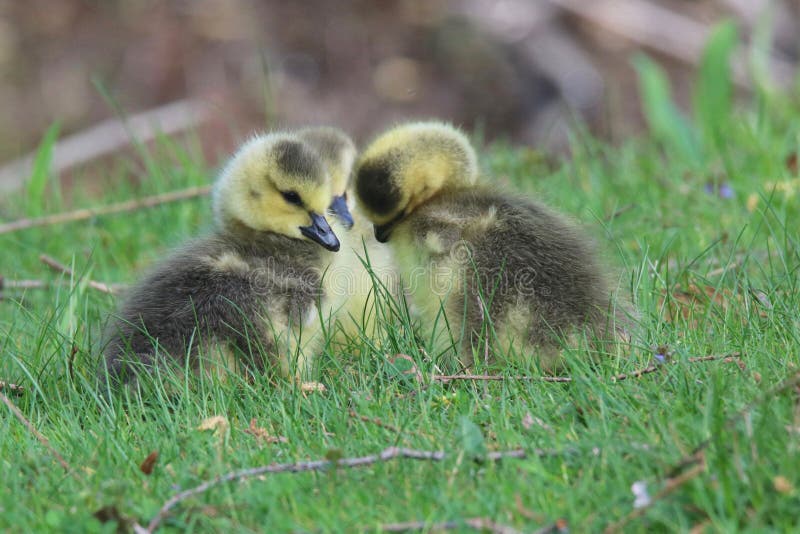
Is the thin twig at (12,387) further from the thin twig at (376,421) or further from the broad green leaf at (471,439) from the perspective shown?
the broad green leaf at (471,439)

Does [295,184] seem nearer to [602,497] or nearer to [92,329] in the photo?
[92,329]

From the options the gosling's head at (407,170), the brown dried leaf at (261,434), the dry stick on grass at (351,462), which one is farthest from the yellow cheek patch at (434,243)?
the dry stick on grass at (351,462)

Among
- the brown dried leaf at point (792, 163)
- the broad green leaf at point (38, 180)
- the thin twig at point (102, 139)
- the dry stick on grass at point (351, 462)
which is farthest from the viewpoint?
the thin twig at point (102, 139)

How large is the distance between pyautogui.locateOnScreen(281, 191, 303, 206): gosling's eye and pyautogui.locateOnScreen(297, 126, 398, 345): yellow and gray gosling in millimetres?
157

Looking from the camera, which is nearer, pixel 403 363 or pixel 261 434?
pixel 261 434

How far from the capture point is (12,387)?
305 centimetres

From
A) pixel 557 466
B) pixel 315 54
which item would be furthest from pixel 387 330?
pixel 315 54

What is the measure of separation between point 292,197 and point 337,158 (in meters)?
0.33

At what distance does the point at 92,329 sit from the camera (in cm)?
346

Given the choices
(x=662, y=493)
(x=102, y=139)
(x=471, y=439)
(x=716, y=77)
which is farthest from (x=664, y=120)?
(x=102, y=139)

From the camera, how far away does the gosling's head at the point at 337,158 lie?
3473 millimetres

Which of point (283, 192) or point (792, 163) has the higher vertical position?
point (283, 192)

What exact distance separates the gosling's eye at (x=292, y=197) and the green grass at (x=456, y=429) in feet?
1.72

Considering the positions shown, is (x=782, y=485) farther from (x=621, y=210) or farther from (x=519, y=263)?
(x=621, y=210)
